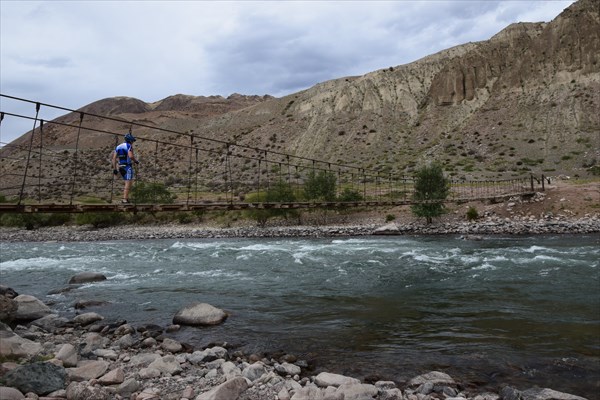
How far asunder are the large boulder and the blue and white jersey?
291 centimetres

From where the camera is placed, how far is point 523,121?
46781mm

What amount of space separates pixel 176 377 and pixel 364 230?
21.6 metres

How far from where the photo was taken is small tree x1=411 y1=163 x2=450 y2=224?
85.3 feet

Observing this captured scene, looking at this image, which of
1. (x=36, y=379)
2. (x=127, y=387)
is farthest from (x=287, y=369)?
(x=36, y=379)

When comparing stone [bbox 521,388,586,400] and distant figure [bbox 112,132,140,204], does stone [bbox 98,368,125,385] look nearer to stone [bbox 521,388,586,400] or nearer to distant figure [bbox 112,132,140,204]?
stone [bbox 521,388,586,400]

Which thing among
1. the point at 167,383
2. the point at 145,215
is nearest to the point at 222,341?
the point at 167,383

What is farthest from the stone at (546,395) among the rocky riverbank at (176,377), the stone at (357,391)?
the stone at (357,391)

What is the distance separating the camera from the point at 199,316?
7.35m

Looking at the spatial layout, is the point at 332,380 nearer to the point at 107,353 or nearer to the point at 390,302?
the point at 107,353

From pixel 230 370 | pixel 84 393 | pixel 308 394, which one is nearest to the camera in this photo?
pixel 84 393

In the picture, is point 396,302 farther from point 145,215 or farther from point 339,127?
point 339,127

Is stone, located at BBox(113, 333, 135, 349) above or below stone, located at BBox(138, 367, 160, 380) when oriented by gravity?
below

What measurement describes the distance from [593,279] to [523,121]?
41415 millimetres

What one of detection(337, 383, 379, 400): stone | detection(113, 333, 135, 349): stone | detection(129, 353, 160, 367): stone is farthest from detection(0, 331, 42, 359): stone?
detection(337, 383, 379, 400): stone
